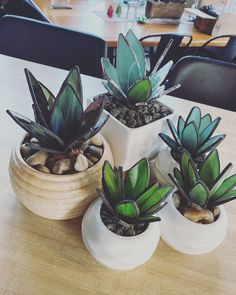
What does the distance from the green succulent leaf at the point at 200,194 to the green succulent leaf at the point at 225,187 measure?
2 centimetres

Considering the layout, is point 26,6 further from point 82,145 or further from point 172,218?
point 172,218

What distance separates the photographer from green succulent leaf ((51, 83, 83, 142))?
437 mm

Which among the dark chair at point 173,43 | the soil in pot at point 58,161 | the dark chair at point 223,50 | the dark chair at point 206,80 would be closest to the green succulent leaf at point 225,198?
the soil in pot at point 58,161

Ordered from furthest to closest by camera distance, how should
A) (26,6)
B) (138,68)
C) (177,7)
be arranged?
1. (177,7)
2. (26,6)
3. (138,68)

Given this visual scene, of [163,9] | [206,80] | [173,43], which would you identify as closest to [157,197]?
[206,80]

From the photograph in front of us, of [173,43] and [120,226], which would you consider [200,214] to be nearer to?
[120,226]

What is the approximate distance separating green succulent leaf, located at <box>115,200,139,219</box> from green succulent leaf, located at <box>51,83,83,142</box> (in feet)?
0.47

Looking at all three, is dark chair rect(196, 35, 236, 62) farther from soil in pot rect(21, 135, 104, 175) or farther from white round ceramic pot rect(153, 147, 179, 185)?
soil in pot rect(21, 135, 104, 175)

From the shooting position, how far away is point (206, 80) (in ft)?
3.52

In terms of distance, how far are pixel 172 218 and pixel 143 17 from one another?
83.4 inches

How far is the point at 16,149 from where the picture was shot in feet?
1.54

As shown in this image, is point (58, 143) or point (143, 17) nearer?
point (58, 143)

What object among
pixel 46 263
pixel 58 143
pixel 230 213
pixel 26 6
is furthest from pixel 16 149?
pixel 26 6

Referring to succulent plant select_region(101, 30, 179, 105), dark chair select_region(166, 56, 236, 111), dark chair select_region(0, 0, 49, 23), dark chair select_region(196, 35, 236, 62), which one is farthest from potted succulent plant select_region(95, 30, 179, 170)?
dark chair select_region(196, 35, 236, 62)
